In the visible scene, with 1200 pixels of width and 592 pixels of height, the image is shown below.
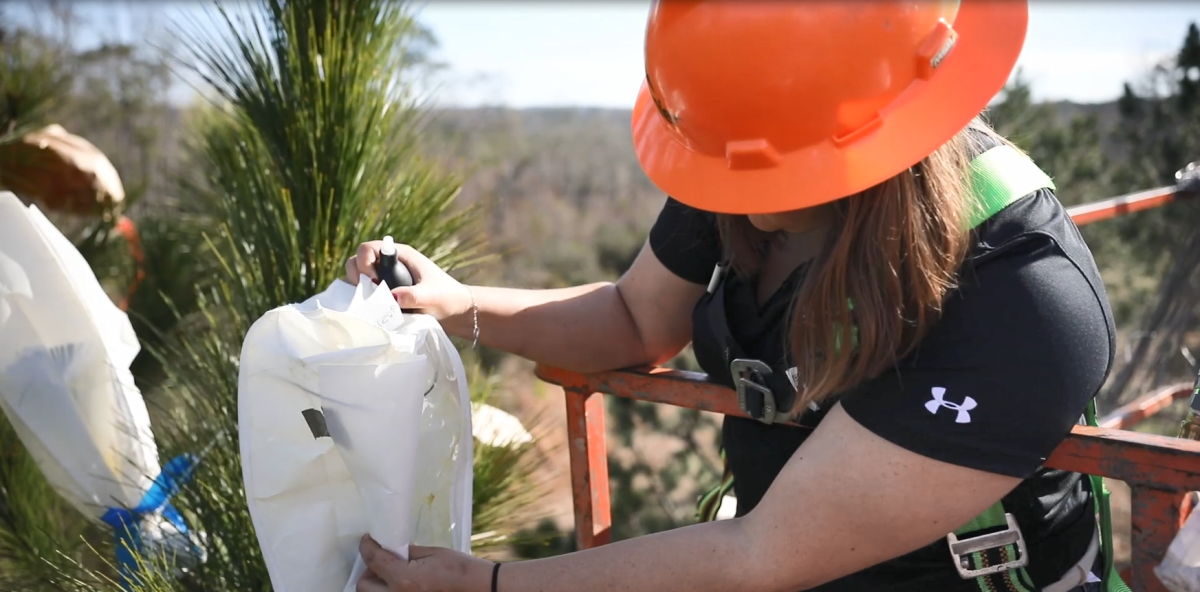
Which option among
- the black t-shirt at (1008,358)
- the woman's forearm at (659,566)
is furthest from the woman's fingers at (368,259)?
the black t-shirt at (1008,358)

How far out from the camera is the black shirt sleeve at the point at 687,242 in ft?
4.99

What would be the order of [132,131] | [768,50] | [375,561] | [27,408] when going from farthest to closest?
[132,131] → [27,408] → [375,561] → [768,50]

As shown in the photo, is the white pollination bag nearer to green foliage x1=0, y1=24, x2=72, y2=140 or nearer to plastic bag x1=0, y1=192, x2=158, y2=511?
plastic bag x1=0, y1=192, x2=158, y2=511

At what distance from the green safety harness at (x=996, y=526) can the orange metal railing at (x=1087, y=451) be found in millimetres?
138

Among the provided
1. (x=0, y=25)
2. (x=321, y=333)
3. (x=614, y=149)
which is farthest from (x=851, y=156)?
(x=614, y=149)

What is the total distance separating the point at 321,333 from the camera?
1220 mm

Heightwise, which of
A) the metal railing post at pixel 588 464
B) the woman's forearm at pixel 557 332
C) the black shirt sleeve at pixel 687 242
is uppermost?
the black shirt sleeve at pixel 687 242

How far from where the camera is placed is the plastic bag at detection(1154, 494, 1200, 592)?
1009mm

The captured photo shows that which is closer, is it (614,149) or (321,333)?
(321,333)

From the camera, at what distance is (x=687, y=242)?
154 cm

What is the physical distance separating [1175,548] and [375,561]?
0.95m

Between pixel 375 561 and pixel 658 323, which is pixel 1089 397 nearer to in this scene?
pixel 658 323

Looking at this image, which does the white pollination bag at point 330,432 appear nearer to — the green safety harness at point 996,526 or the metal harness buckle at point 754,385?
the metal harness buckle at point 754,385

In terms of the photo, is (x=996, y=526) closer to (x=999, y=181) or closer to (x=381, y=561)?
(x=999, y=181)
